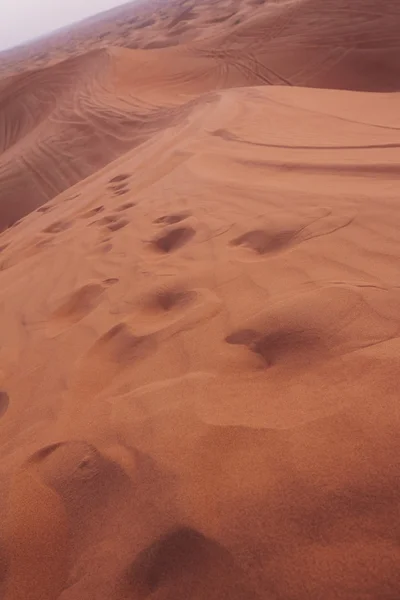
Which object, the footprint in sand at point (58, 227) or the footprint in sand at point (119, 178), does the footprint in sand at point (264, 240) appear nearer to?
the footprint in sand at point (58, 227)

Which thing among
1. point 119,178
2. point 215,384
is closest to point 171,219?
point 215,384

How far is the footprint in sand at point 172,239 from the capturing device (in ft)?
7.66

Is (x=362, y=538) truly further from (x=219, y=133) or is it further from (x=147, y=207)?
(x=219, y=133)

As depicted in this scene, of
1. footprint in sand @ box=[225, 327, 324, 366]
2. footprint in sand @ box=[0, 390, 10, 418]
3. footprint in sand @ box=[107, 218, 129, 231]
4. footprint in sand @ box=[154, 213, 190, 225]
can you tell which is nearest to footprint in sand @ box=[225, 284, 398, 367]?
footprint in sand @ box=[225, 327, 324, 366]

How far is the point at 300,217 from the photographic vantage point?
2.08 metres

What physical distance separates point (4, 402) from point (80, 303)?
2.03 feet

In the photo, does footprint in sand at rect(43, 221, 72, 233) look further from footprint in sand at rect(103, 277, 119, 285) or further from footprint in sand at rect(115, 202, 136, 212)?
footprint in sand at rect(103, 277, 119, 285)

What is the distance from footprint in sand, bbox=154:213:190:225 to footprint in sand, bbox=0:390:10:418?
4.27 ft

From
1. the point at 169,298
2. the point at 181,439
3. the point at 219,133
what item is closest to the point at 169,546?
the point at 181,439

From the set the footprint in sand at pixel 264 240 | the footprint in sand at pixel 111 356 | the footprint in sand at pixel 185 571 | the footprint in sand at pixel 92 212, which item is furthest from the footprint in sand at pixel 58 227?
the footprint in sand at pixel 185 571

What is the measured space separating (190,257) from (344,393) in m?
1.16

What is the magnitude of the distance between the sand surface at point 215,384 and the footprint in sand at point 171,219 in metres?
0.04

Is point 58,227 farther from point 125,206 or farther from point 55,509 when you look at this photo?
point 55,509

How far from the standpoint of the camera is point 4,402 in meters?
1.63
